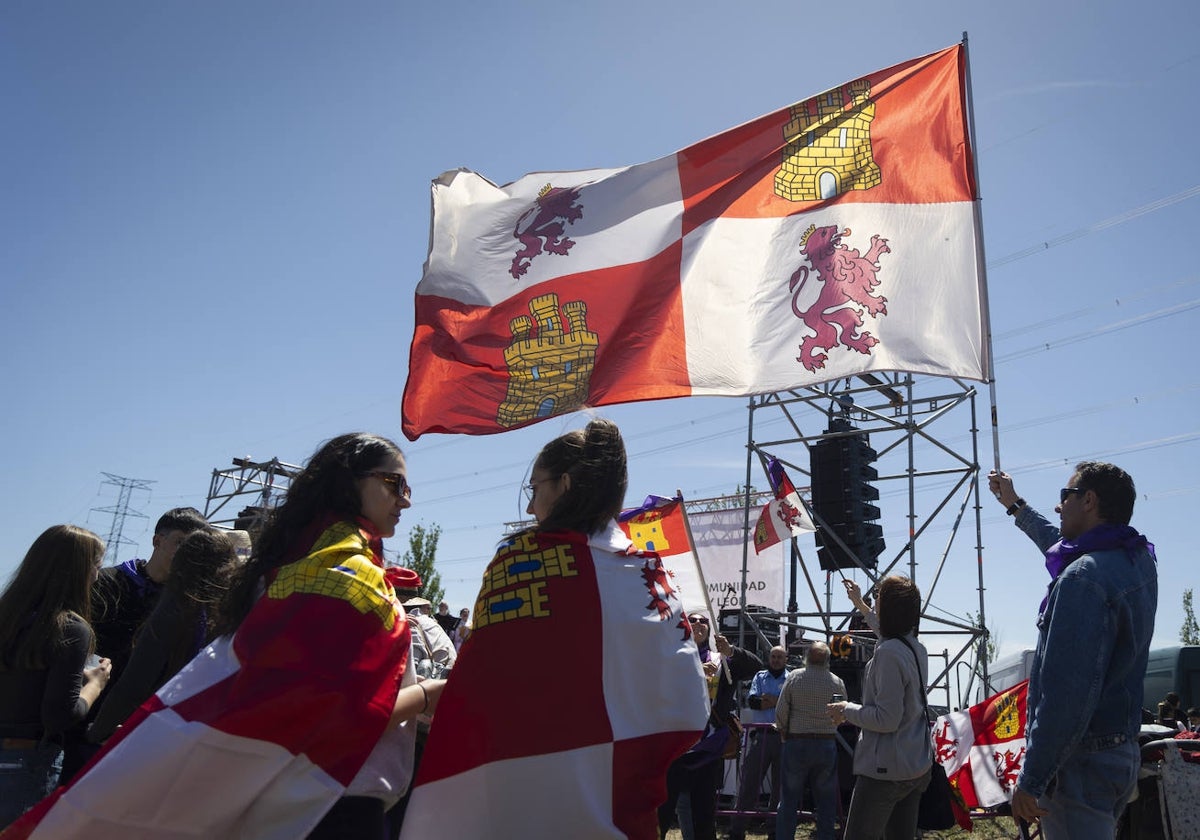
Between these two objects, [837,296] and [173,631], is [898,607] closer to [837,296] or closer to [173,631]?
[837,296]

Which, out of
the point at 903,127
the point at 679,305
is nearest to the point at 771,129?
the point at 903,127

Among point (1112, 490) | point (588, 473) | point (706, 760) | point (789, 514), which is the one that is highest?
point (789, 514)

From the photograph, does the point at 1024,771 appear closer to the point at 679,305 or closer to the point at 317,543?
the point at 317,543

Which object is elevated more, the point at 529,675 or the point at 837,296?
the point at 837,296

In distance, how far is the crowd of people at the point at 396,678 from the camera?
2.33 m

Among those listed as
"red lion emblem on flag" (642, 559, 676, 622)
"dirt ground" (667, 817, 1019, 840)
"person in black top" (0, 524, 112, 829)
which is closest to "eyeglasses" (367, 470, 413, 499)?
"red lion emblem on flag" (642, 559, 676, 622)

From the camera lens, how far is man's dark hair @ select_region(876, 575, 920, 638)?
4.76 meters

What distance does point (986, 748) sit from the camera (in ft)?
22.4

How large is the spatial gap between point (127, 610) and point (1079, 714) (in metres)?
4.05

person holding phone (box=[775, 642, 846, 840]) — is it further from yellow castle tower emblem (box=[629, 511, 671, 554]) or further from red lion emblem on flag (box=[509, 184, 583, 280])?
red lion emblem on flag (box=[509, 184, 583, 280])

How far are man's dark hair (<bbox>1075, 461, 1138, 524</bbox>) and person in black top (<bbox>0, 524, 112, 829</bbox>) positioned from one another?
3950 millimetres

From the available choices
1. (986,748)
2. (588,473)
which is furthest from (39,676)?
(986,748)

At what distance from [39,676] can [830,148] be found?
5774mm

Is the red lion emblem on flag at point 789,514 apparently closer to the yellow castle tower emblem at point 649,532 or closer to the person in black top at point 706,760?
the yellow castle tower emblem at point 649,532
